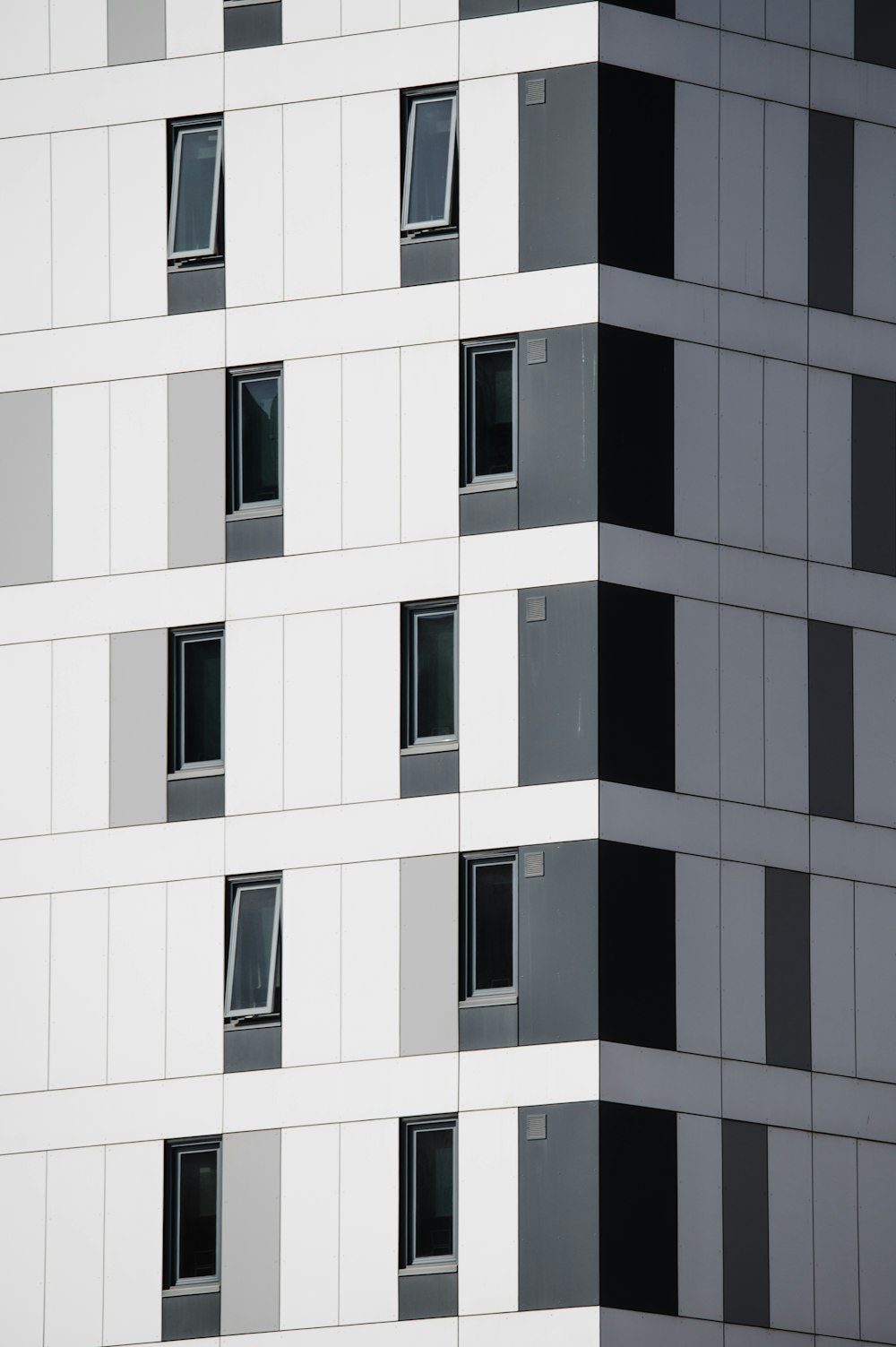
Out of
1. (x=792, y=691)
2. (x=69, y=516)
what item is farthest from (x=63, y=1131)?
(x=792, y=691)

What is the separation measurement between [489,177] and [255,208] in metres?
4.26

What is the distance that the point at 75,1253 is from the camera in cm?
5044

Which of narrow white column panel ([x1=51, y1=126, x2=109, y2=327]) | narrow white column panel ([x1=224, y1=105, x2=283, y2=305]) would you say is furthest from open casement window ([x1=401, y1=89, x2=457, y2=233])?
narrow white column panel ([x1=51, y1=126, x2=109, y2=327])

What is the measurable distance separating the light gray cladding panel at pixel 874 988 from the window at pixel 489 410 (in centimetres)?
938

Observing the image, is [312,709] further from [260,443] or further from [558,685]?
[260,443]

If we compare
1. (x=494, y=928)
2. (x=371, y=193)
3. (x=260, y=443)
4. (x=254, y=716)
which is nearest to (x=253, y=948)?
(x=254, y=716)

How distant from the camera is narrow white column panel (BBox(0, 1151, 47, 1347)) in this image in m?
50.6

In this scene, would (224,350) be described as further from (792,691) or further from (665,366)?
(792,691)

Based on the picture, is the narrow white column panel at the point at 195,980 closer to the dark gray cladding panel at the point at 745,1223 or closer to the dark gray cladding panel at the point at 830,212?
the dark gray cladding panel at the point at 745,1223

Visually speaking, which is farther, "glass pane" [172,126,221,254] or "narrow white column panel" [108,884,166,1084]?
"glass pane" [172,126,221,254]

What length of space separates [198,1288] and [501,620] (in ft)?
38.8

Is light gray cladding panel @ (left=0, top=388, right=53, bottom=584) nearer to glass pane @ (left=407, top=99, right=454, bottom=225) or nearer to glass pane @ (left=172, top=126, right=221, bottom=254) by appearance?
glass pane @ (left=172, top=126, right=221, bottom=254)

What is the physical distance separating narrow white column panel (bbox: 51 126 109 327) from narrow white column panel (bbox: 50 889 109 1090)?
10338 mm

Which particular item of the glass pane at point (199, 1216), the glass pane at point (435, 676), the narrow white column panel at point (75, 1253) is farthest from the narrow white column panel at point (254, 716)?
the narrow white column panel at point (75, 1253)
